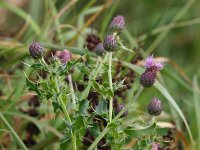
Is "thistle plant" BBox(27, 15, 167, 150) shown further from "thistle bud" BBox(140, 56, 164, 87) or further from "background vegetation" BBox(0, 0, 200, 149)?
"background vegetation" BBox(0, 0, 200, 149)

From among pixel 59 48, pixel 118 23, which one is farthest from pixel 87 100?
pixel 59 48

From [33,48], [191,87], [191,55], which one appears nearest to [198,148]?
[191,87]

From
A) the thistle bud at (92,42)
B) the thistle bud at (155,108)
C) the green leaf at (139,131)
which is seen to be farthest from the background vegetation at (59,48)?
the green leaf at (139,131)

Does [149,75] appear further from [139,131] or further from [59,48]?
[59,48]

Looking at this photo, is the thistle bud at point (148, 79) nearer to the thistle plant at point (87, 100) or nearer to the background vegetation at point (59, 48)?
the thistle plant at point (87, 100)

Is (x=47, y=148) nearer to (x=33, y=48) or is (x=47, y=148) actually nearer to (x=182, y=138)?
(x=182, y=138)

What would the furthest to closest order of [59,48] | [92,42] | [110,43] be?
1. [92,42]
2. [59,48]
3. [110,43]

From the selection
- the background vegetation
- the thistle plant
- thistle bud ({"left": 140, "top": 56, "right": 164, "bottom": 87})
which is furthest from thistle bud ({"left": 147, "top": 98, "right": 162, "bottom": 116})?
the background vegetation
